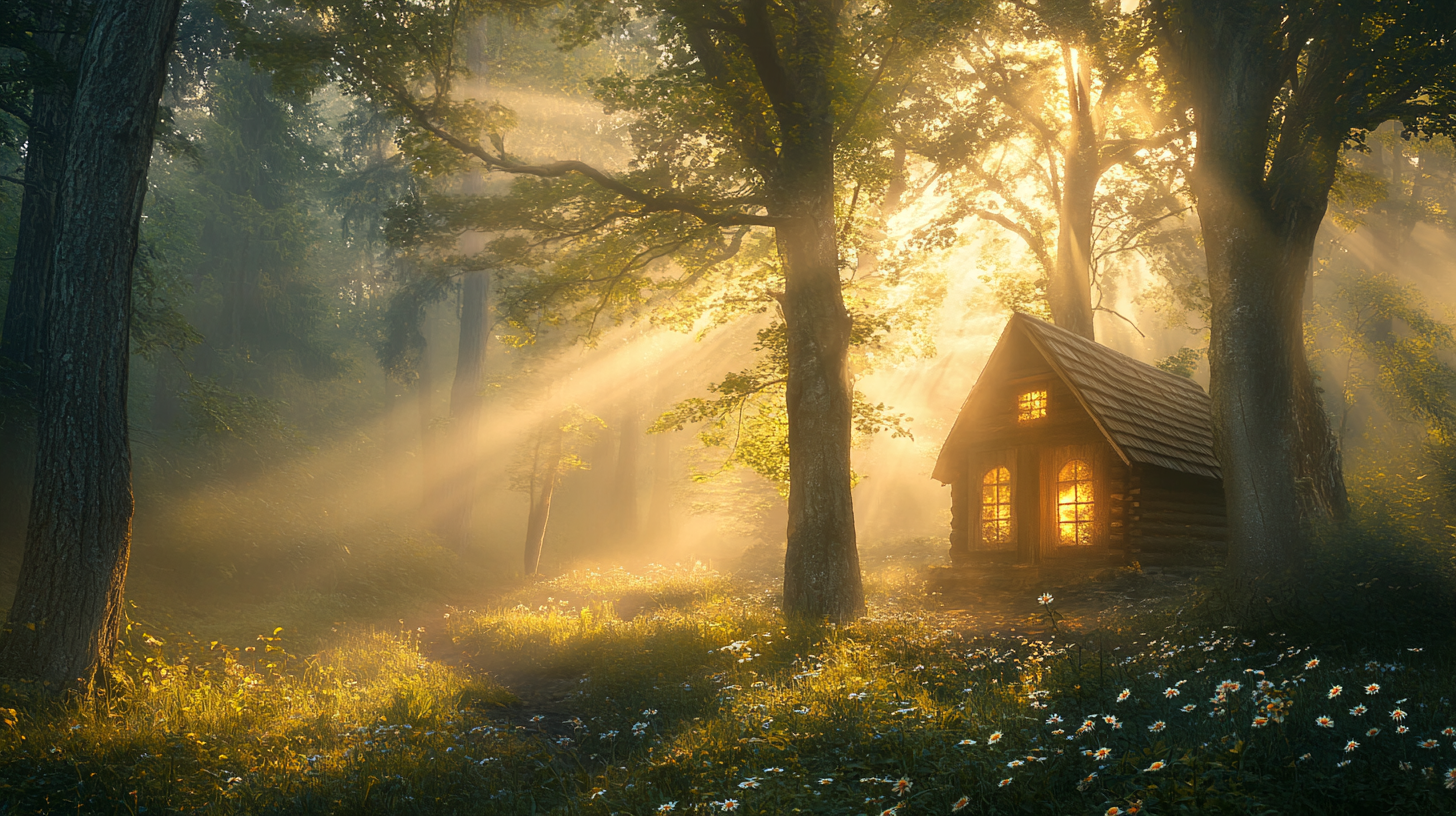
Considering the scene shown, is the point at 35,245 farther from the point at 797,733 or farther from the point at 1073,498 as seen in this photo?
the point at 1073,498

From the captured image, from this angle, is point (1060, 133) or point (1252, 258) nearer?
point (1252, 258)

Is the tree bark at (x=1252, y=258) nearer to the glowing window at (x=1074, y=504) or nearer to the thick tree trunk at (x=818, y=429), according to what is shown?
the thick tree trunk at (x=818, y=429)

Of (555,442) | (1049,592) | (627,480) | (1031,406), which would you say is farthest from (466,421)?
(1049,592)

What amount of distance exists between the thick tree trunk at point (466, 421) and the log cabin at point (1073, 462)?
1399 centimetres

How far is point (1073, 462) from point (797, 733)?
11915 millimetres

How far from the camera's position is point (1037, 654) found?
23.6 ft

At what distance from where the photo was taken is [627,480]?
32.6 m

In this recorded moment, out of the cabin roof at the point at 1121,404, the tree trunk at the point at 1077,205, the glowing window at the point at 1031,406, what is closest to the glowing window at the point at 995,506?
the cabin roof at the point at 1121,404

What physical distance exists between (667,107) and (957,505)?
32.7 feet

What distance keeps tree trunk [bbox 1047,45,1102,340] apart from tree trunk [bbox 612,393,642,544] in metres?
17.0

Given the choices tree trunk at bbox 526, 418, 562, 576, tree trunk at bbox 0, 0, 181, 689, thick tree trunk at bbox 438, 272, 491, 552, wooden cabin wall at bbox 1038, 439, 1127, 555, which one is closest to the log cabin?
wooden cabin wall at bbox 1038, 439, 1127, 555

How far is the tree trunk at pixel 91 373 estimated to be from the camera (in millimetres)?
6703

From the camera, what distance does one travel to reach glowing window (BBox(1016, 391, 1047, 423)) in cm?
1519

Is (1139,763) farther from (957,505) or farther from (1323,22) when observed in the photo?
(957,505)
